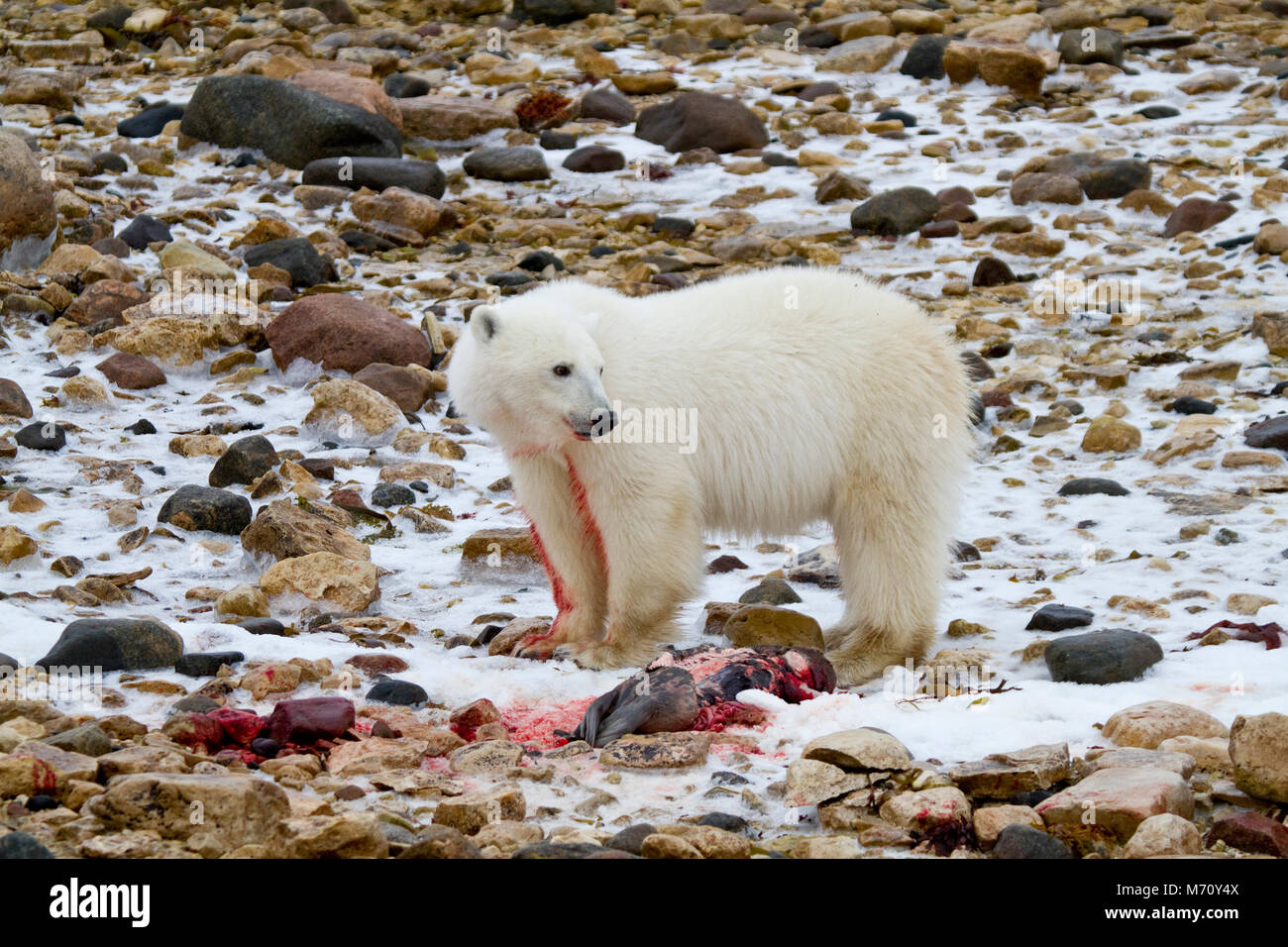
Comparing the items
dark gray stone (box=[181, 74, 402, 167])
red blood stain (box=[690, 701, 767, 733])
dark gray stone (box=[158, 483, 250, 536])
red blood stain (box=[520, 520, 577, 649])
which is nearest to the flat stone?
red blood stain (box=[690, 701, 767, 733])

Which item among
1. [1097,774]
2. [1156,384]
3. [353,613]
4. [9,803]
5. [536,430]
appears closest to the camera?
[9,803]

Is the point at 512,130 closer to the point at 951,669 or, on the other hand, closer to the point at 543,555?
the point at 543,555

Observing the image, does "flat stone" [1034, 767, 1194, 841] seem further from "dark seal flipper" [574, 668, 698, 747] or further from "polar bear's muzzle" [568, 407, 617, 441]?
"polar bear's muzzle" [568, 407, 617, 441]

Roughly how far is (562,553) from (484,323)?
105 cm

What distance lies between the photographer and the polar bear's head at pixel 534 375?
5.11 meters

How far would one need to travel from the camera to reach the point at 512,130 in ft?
43.6

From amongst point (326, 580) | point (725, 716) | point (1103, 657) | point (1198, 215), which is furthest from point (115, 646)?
point (1198, 215)

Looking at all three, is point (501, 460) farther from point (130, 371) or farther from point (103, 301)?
point (103, 301)

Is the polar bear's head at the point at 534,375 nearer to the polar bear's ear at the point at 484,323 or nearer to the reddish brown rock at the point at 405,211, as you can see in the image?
the polar bear's ear at the point at 484,323

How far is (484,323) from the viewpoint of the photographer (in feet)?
17.3

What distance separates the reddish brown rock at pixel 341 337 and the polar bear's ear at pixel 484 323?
3506mm

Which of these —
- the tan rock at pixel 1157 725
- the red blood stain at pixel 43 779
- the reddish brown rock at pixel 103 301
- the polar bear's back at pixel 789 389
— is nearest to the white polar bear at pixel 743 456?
the polar bear's back at pixel 789 389
